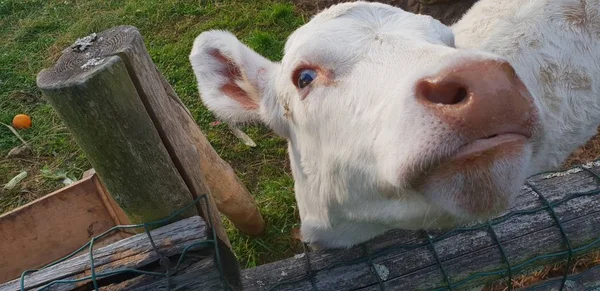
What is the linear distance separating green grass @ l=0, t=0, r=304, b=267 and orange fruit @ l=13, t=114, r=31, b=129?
0.08 m

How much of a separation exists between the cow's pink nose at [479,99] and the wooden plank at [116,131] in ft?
3.27

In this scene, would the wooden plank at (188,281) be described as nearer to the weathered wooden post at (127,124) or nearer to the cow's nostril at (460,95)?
the weathered wooden post at (127,124)

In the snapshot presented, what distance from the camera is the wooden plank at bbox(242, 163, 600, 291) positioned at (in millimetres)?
1984

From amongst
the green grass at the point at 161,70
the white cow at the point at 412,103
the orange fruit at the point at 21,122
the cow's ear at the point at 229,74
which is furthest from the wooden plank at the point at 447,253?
the orange fruit at the point at 21,122

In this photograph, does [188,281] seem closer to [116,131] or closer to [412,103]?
[116,131]

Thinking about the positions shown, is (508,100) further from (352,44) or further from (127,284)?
(127,284)

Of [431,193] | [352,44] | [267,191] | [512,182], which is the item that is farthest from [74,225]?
[512,182]

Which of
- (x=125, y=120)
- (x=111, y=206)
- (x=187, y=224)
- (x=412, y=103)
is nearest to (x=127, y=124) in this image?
(x=125, y=120)

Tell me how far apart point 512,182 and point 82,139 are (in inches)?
57.4

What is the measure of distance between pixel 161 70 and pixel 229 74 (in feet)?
12.0

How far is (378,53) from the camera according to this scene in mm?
1999

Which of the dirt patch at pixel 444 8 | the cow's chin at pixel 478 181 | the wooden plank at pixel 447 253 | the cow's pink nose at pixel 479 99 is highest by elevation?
the cow's pink nose at pixel 479 99

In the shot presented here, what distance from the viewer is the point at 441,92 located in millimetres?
1461

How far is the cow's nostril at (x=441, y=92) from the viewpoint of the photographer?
56.2 inches
